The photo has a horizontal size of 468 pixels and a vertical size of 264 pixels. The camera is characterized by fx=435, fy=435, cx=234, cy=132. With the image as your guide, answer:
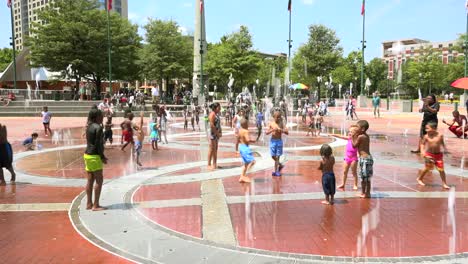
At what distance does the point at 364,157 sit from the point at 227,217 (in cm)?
265

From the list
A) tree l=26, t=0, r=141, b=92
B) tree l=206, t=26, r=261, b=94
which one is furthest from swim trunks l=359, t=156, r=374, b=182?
tree l=206, t=26, r=261, b=94

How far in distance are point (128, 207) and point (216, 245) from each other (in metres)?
2.37

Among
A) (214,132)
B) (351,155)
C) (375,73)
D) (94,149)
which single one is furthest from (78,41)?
(375,73)

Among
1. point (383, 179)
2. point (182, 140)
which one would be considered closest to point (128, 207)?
point (383, 179)

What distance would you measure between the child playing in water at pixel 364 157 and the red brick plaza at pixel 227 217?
27cm

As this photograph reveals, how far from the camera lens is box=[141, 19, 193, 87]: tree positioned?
47375 millimetres

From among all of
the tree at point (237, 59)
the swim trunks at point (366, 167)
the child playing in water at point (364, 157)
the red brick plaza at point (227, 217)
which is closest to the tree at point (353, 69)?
the tree at point (237, 59)

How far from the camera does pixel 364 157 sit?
7.44 meters

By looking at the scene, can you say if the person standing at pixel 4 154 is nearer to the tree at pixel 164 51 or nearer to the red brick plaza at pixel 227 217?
the red brick plaza at pixel 227 217

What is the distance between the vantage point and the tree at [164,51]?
47375 millimetres

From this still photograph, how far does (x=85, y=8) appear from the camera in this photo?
43531 millimetres

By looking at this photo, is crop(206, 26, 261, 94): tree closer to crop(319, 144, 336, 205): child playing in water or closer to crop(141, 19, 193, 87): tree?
crop(141, 19, 193, 87): tree

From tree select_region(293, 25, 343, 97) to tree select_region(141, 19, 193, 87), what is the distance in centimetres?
1486

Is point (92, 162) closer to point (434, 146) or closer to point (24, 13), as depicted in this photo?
point (434, 146)
